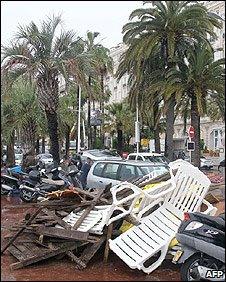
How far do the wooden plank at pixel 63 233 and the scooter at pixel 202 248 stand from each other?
1495 millimetres

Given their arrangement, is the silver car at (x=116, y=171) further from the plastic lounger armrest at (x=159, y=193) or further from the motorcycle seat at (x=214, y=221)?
the motorcycle seat at (x=214, y=221)

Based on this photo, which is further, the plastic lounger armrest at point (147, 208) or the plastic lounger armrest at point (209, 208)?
the plastic lounger armrest at point (209, 208)

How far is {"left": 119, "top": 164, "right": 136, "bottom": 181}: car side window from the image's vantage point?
1276 centimetres

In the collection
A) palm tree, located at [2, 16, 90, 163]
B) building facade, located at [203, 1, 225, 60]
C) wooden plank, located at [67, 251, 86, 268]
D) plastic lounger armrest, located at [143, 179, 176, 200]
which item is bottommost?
wooden plank, located at [67, 251, 86, 268]

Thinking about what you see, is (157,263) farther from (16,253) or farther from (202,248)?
(16,253)

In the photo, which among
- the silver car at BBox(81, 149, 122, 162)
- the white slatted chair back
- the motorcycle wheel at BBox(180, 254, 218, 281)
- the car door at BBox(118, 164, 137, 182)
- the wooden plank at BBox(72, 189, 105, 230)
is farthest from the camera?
the silver car at BBox(81, 149, 122, 162)

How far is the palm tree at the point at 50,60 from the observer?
17.6 m

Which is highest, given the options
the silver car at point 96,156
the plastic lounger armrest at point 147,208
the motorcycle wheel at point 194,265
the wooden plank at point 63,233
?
the silver car at point 96,156

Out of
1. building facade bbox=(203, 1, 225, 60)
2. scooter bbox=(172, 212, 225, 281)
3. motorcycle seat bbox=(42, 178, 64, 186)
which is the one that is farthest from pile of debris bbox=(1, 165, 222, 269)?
motorcycle seat bbox=(42, 178, 64, 186)

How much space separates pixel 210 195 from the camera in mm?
8219

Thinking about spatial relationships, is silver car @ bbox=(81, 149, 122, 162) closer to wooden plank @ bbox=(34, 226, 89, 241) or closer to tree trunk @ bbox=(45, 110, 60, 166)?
tree trunk @ bbox=(45, 110, 60, 166)

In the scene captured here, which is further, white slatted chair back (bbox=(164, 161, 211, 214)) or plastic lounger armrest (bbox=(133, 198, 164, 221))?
white slatted chair back (bbox=(164, 161, 211, 214))

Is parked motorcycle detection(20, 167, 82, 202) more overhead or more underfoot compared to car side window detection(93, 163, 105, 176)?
more underfoot

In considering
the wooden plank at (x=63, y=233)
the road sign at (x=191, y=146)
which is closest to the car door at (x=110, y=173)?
the road sign at (x=191, y=146)
